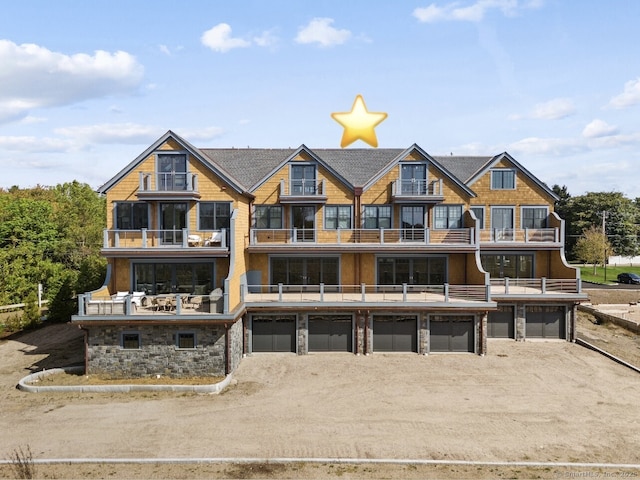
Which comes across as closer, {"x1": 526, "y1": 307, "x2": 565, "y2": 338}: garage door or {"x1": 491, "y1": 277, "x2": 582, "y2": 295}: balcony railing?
{"x1": 491, "y1": 277, "x2": 582, "y2": 295}: balcony railing

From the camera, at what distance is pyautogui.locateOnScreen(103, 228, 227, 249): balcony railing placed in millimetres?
23750

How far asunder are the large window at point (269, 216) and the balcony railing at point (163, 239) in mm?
3844

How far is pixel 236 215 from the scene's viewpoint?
24.0 m

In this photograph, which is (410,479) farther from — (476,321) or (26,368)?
(26,368)

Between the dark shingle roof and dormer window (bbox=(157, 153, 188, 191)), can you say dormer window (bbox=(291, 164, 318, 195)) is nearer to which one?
dormer window (bbox=(157, 153, 188, 191))

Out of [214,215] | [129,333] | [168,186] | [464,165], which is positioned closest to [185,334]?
[129,333]

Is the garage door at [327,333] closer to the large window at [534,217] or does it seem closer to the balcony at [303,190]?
the balcony at [303,190]

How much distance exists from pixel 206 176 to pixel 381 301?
12.3 meters

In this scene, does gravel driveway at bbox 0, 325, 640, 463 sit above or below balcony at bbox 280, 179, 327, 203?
below

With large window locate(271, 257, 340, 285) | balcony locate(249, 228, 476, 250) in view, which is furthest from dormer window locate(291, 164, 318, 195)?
large window locate(271, 257, 340, 285)

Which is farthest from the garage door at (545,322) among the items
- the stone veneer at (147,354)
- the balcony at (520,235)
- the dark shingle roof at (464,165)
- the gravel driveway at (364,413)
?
the stone veneer at (147,354)

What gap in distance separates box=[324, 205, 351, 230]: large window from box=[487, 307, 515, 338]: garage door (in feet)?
36.2

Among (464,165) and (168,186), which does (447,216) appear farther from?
(168,186)

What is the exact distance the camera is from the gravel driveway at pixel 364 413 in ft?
47.2
